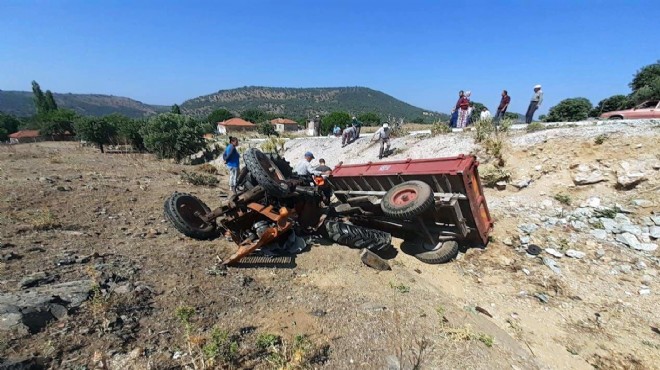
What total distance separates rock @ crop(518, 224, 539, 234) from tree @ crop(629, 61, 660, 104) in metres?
29.3

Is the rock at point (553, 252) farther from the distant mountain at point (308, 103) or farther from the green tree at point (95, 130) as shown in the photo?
the distant mountain at point (308, 103)

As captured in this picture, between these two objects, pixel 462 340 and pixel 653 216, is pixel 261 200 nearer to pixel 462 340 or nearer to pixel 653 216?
pixel 462 340

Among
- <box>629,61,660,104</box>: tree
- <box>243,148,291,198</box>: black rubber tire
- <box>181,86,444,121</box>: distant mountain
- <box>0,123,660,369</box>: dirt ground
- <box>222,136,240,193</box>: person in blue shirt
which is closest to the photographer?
<box>0,123,660,369</box>: dirt ground

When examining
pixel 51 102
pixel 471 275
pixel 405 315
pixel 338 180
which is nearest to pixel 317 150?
pixel 338 180

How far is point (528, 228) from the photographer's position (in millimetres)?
6660

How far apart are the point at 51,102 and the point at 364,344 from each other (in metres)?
106

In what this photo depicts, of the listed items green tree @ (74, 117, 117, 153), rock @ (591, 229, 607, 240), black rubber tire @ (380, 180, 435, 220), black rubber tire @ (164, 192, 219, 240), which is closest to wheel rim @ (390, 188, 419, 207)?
black rubber tire @ (380, 180, 435, 220)

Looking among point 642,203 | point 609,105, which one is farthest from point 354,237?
point 609,105

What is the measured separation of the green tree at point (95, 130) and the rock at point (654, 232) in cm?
3316

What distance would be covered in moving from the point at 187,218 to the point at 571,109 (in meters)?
33.7

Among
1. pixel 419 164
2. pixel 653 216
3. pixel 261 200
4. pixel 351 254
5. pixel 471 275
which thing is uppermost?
pixel 419 164

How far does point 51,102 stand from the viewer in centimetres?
7975

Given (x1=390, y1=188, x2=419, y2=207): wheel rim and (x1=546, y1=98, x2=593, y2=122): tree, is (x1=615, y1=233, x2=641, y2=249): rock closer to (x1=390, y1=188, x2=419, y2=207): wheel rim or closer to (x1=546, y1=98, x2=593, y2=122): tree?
(x1=390, y1=188, x2=419, y2=207): wheel rim

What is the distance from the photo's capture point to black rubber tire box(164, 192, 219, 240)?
502 centimetres
